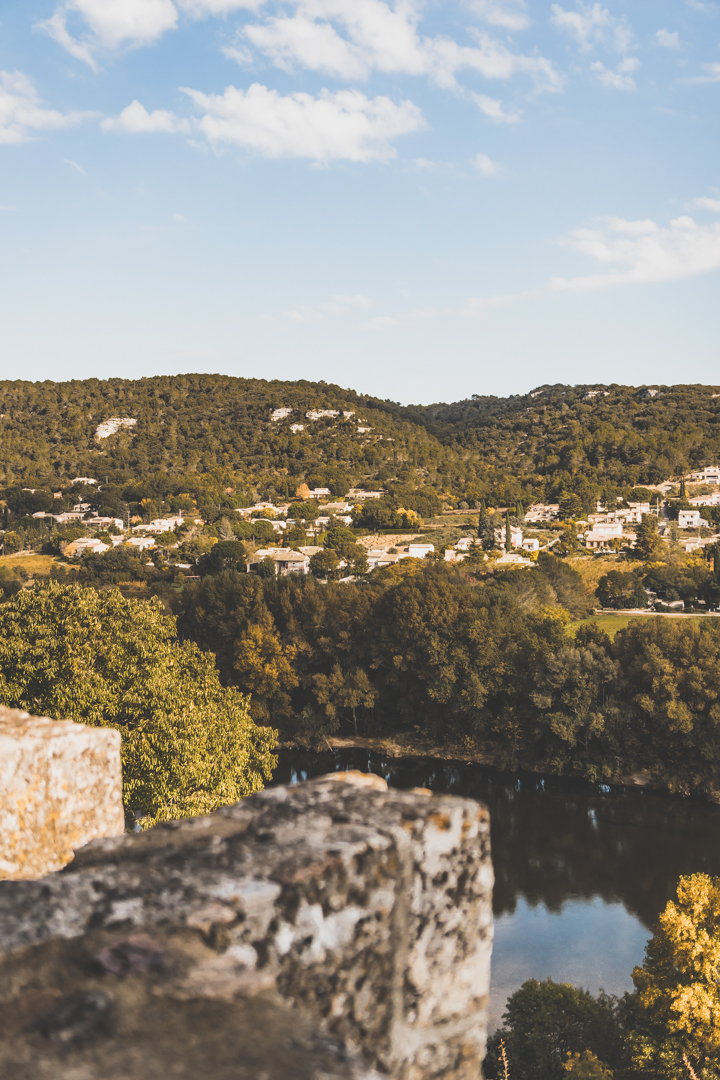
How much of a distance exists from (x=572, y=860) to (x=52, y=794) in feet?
73.0

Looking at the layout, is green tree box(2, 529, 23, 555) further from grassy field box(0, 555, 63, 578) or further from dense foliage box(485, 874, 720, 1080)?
dense foliage box(485, 874, 720, 1080)

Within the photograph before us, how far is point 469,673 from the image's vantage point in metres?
32.2

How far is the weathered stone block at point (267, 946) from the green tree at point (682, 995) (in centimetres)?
1084

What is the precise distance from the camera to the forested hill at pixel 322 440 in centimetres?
10731

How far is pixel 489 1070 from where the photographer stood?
12.4 metres

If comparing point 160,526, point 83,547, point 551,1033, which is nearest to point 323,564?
point 83,547

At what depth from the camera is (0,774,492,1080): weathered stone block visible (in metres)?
1.69

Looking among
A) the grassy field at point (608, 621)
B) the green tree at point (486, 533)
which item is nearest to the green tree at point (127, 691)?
the grassy field at point (608, 621)

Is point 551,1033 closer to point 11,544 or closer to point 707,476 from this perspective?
point 11,544

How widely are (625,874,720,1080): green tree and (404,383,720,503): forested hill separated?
93.0m

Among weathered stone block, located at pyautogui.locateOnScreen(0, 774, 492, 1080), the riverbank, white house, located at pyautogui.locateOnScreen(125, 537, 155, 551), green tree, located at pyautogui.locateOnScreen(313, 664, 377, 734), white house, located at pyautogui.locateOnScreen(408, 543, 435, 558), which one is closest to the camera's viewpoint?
weathered stone block, located at pyautogui.locateOnScreen(0, 774, 492, 1080)

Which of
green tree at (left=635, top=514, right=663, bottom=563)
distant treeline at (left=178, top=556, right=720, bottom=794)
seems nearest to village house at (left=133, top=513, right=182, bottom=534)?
distant treeline at (left=178, top=556, right=720, bottom=794)

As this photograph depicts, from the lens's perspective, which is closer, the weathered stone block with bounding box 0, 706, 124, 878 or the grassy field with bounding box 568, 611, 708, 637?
the weathered stone block with bounding box 0, 706, 124, 878

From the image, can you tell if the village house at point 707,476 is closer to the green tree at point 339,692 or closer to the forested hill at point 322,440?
the forested hill at point 322,440
